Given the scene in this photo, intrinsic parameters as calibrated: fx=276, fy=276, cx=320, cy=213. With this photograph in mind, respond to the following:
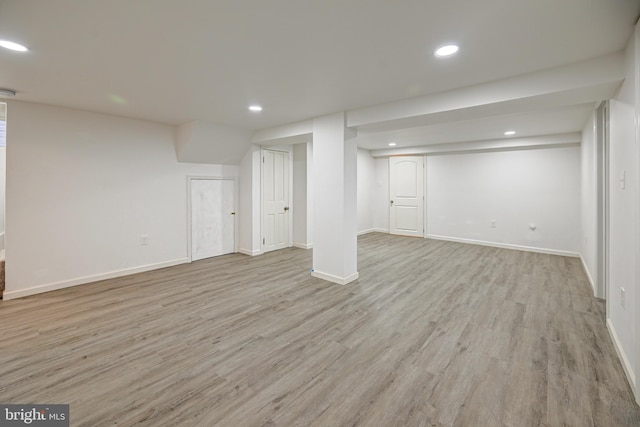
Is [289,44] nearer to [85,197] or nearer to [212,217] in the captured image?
[85,197]

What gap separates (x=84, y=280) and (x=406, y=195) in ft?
23.4

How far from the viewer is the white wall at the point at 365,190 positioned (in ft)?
25.9

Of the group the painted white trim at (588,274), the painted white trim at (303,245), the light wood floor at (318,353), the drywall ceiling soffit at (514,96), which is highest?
the drywall ceiling soffit at (514,96)

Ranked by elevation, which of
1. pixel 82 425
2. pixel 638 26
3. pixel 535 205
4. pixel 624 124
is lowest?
pixel 82 425

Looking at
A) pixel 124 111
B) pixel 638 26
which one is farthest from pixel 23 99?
pixel 638 26

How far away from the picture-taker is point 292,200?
6492 mm

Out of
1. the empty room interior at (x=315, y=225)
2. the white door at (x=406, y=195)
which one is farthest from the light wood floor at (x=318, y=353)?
the white door at (x=406, y=195)

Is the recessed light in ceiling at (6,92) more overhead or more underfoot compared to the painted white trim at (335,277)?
more overhead

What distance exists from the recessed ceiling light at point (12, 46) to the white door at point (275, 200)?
150 inches

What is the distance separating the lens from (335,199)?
3988mm

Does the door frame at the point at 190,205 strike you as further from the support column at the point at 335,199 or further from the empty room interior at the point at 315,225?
the support column at the point at 335,199

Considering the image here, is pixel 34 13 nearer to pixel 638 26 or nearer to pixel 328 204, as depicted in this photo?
pixel 328 204

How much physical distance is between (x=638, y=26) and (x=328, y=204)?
10.5 feet

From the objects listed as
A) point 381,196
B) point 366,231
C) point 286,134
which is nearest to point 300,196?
point 286,134
